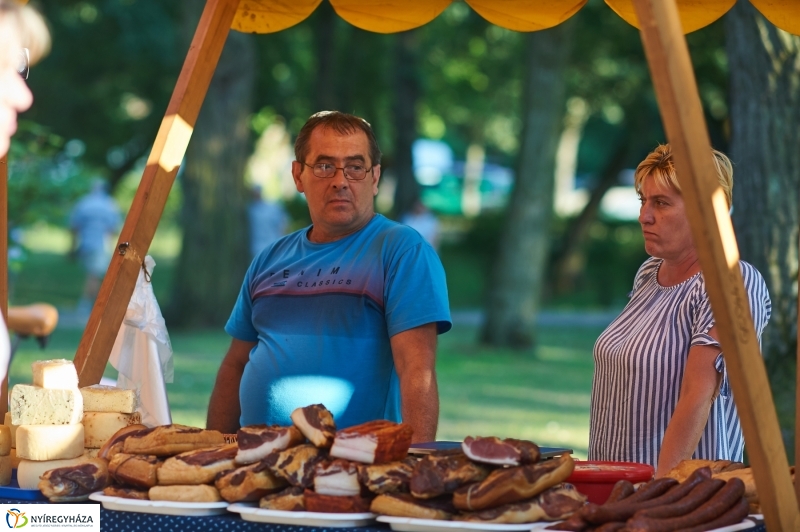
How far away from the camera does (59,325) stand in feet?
54.2

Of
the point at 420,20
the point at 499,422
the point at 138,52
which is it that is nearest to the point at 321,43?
the point at 138,52

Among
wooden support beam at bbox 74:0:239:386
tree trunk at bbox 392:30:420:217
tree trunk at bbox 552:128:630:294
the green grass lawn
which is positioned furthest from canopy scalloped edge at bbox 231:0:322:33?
tree trunk at bbox 552:128:630:294

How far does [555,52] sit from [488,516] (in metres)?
12.4

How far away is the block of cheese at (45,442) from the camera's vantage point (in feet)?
9.24

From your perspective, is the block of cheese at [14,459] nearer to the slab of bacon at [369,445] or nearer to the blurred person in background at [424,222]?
the slab of bacon at [369,445]

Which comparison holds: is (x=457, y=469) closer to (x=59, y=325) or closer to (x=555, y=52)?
(x=555, y=52)

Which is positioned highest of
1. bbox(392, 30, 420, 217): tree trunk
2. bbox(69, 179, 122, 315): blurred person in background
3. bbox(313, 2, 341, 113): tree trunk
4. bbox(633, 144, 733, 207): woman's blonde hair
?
bbox(313, 2, 341, 113): tree trunk

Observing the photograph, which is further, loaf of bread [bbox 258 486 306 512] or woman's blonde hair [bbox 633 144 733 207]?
woman's blonde hair [bbox 633 144 733 207]

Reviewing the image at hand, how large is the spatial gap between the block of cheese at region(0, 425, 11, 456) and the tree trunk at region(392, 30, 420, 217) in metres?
17.2

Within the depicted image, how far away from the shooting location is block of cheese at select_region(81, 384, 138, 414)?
303 centimetres

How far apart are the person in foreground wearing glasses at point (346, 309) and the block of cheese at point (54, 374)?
2.80 ft

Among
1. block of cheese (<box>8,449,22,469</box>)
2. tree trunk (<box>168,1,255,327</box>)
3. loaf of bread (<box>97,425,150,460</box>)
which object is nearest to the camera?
loaf of bread (<box>97,425,150,460</box>)

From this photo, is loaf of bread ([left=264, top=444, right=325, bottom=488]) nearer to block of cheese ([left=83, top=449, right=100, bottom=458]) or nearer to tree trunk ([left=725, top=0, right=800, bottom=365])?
block of cheese ([left=83, top=449, right=100, bottom=458])

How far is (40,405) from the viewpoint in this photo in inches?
113
